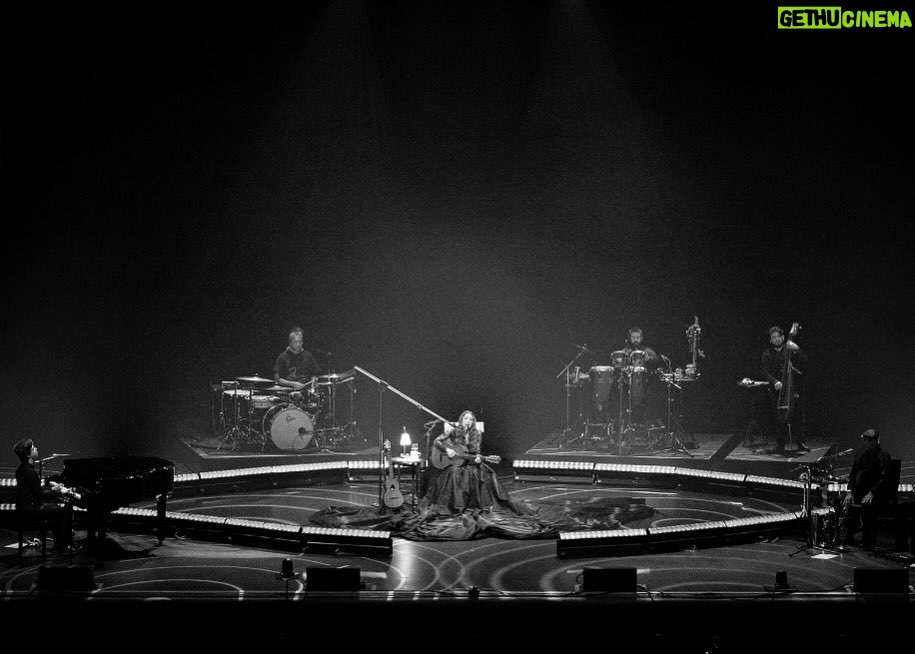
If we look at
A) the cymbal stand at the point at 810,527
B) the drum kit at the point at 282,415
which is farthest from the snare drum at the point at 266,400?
the cymbal stand at the point at 810,527

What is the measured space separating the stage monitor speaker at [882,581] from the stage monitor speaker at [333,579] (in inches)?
160

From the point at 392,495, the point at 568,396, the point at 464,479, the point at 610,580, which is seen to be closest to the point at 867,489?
the point at 610,580

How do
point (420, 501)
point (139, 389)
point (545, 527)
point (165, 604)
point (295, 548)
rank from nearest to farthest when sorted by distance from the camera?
point (165, 604)
point (295, 548)
point (545, 527)
point (420, 501)
point (139, 389)

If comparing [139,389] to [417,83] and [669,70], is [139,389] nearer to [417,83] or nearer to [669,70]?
[417,83]

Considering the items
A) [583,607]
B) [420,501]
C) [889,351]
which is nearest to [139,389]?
[420,501]

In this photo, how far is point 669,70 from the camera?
56.2 ft

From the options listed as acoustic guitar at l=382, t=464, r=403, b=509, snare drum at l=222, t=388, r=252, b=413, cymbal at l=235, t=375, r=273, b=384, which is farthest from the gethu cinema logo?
snare drum at l=222, t=388, r=252, b=413

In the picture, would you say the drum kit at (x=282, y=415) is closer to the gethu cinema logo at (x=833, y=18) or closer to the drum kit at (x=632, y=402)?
the drum kit at (x=632, y=402)

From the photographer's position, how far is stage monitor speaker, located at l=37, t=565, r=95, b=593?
8648mm

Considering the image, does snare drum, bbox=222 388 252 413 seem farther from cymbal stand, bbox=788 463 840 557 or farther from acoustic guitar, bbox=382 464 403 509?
cymbal stand, bbox=788 463 840 557

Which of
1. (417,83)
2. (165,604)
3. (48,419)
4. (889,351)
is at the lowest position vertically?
(165,604)

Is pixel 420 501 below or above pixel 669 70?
below

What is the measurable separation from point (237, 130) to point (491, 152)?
13.9ft

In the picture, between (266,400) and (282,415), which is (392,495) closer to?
(282,415)
